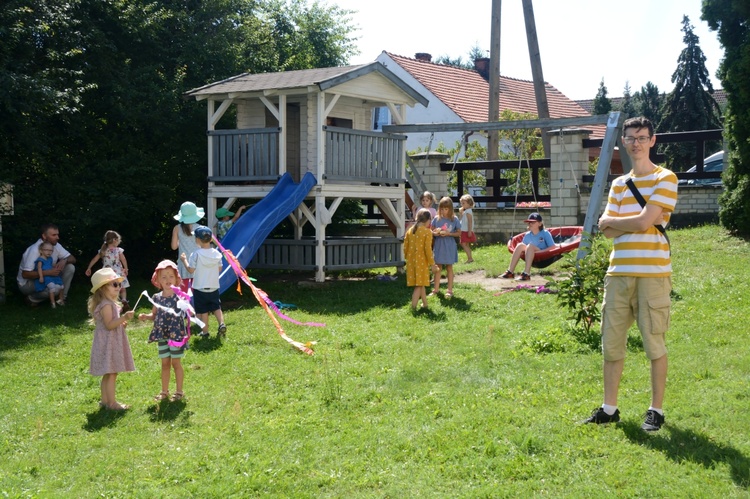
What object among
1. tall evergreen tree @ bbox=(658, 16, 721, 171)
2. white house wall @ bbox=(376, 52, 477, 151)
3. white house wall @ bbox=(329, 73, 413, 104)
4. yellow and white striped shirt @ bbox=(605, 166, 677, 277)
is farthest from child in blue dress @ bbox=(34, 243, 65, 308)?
tall evergreen tree @ bbox=(658, 16, 721, 171)

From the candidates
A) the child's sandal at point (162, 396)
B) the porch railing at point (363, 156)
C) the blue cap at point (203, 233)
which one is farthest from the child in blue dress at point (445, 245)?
the child's sandal at point (162, 396)

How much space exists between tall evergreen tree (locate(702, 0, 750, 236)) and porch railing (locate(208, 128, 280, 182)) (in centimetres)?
856

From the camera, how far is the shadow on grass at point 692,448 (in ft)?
16.9

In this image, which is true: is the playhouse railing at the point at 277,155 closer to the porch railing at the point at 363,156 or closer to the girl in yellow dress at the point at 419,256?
the porch railing at the point at 363,156

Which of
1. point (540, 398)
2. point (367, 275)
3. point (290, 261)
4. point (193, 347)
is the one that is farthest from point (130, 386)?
point (367, 275)

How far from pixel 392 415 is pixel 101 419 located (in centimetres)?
251

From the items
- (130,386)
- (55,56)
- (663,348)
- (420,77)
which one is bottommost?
(130,386)

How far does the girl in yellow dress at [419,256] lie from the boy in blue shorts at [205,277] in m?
2.87

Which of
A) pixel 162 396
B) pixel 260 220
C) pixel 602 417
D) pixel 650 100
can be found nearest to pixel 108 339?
pixel 162 396

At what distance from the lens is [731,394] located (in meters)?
6.66

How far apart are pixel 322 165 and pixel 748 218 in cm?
777

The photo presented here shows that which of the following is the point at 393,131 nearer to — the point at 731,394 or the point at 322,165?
the point at 322,165

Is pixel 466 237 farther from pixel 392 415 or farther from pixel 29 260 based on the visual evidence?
pixel 392 415

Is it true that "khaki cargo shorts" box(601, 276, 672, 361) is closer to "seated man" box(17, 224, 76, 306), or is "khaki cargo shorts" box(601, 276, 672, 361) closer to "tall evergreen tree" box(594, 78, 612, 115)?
"seated man" box(17, 224, 76, 306)
